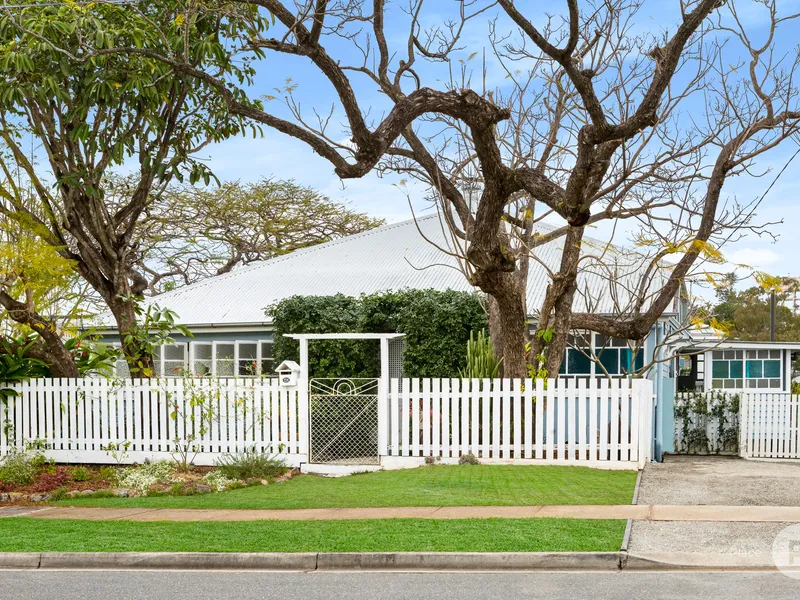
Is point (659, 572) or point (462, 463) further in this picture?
point (462, 463)

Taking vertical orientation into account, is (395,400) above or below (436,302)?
below

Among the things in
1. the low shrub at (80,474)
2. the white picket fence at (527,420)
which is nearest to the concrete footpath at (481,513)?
the low shrub at (80,474)

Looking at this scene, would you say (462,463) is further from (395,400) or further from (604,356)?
(604,356)

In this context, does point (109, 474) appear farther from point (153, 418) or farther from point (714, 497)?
point (714, 497)

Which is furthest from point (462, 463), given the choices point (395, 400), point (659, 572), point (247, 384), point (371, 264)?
point (371, 264)

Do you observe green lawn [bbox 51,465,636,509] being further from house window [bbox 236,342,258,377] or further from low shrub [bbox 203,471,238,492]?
house window [bbox 236,342,258,377]

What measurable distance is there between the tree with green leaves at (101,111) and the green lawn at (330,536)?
6.19m

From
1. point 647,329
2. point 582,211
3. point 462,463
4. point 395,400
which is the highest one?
point 582,211

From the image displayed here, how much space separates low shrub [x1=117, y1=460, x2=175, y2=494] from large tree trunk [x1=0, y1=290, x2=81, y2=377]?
9.36 ft

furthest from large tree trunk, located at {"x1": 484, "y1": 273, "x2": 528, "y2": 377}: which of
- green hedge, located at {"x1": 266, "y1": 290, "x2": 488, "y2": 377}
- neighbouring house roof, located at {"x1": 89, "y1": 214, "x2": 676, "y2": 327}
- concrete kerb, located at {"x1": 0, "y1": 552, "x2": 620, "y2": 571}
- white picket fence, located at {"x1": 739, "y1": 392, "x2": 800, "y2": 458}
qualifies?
concrete kerb, located at {"x1": 0, "y1": 552, "x2": 620, "y2": 571}

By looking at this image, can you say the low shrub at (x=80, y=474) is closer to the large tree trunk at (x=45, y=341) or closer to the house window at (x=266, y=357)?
the large tree trunk at (x=45, y=341)

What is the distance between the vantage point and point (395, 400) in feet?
51.0

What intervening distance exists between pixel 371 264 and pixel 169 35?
13028 millimetres

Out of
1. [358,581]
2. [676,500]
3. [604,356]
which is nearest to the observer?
[358,581]
